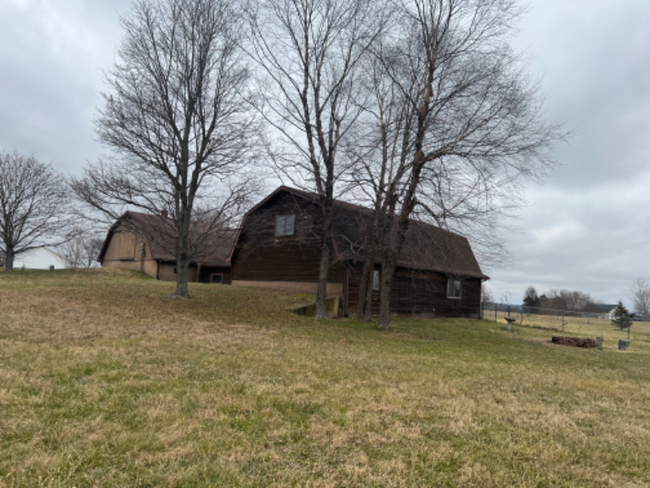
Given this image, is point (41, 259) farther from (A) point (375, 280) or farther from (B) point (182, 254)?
(A) point (375, 280)

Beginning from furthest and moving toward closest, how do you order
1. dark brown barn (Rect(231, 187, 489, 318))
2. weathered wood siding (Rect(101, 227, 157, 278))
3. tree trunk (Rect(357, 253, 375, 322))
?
weathered wood siding (Rect(101, 227, 157, 278)) → dark brown barn (Rect(231, 187, 489, 318)) → tree trunk (Rect(357, 253, 375, 322))

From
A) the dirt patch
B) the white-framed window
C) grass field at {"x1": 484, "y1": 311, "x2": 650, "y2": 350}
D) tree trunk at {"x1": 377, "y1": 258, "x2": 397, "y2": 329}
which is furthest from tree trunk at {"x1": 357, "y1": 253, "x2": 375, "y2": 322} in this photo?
grass field at {"x1": 484, "y1": 311, "x2": 650, "y2": 350}

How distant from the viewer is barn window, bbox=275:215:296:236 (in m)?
24.0

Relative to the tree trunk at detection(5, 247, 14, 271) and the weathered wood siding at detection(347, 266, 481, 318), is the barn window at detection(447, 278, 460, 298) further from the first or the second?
the tree trunk at detection(5, 247, 14, 271)

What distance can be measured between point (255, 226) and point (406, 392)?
780 inches

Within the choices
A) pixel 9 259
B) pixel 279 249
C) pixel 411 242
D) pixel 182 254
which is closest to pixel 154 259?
pixel 9 259

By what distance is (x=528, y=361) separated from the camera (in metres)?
11.5

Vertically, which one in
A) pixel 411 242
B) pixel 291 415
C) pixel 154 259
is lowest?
pixel 291 415

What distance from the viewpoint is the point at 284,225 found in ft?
79.8

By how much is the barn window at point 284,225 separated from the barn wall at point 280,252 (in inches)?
7.3

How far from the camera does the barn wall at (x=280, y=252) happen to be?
72.9ft

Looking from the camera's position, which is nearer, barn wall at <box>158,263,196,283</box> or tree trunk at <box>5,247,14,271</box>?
tree trunk at <box>5,247,14,271</box>

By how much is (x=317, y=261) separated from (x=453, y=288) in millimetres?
11267

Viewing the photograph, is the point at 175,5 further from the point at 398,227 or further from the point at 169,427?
the point at 169,427
